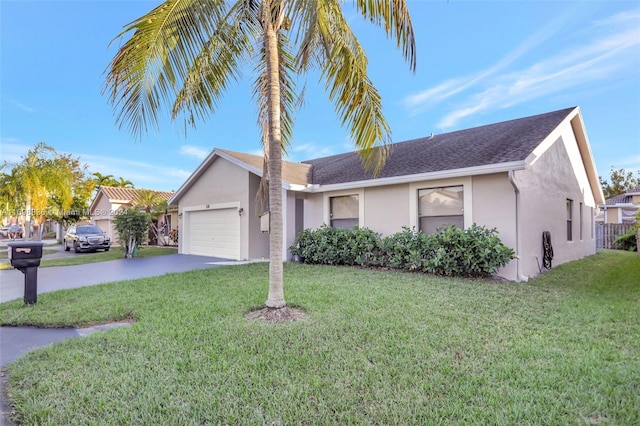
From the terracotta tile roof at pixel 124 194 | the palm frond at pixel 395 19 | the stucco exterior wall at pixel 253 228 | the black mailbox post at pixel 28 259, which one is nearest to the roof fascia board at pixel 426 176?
the stucco exterior wall at pixel 253 228

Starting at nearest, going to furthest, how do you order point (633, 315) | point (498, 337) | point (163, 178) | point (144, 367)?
1. point (144, 367)
2. point (498, 337)
3. point (633, 315)
4. point (163, 178)

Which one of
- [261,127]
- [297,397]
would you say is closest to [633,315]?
[297,397]

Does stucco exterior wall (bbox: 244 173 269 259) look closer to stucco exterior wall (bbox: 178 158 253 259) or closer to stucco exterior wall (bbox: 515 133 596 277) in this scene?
stucco exterior wall (bbox: 178 158 253 259)

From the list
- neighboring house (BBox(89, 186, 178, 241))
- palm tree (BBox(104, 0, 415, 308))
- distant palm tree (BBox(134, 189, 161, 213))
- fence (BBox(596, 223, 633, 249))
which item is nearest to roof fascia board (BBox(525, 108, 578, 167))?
palm tree (BBox(104, 0, 415, 308))

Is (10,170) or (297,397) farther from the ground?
(10,170)

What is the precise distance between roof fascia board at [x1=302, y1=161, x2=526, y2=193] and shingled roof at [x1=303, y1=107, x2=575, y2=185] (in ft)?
0.59

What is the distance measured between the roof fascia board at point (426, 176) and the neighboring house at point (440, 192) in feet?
0.09

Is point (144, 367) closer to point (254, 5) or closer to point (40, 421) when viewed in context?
point (40, 421)

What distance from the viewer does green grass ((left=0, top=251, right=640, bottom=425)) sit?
263 centimetres

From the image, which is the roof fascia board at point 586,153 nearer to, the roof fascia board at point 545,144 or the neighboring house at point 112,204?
the roof fascia board at point 545,144

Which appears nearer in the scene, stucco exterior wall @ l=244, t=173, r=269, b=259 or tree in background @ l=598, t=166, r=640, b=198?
stucco exterior wall @ l=244, t=173, r=269, b=259

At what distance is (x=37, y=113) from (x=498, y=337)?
1891 centimetres

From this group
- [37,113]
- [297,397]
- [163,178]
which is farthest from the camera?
[163,178]

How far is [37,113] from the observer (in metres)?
14.4
